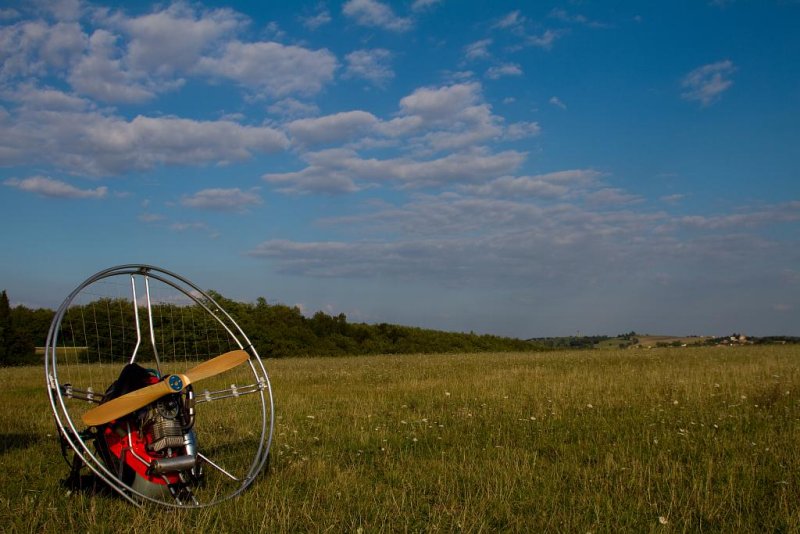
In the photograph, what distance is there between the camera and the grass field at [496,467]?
6.01 m

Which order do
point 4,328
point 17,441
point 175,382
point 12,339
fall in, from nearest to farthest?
point 175,382
point 17,441
point 4,328
point 12,339

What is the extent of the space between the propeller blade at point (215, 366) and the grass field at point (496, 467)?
1.29m

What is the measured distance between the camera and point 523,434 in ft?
32.6

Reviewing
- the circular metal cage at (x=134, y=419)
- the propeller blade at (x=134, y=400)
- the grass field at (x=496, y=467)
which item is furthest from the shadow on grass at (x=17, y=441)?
the propeller blade at (x=134, y=400)

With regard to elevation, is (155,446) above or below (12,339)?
below

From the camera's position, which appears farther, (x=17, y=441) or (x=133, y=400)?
(x=17, y=441)

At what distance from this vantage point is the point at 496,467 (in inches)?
303

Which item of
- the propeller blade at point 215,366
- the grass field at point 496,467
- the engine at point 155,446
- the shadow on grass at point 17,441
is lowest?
the grass field at point 496,467

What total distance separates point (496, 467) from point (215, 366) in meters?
3.53

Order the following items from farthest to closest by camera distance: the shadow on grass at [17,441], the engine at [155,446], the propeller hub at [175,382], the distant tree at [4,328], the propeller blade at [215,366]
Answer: the distant tree at [4,328]
the shadow on grass at [17,441]
the propeller blade at [215,366]
the engine at [155,446]
the propeller hub at [175,382]

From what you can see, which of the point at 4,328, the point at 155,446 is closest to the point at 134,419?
the point at 155,446

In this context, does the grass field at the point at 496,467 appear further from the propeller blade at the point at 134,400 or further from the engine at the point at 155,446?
the propeller blade at the point at 134,400

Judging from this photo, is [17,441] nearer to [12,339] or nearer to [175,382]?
[175,382]

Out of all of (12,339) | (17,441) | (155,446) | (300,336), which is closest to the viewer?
(155,446)
